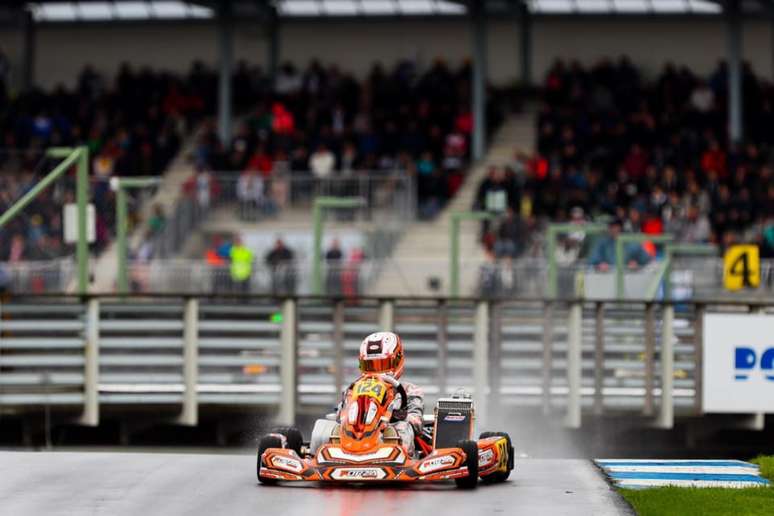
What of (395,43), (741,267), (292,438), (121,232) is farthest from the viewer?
(395,43)

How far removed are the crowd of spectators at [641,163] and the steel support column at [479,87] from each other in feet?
4.45

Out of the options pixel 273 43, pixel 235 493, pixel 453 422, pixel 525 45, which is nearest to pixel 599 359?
pixel 453 422

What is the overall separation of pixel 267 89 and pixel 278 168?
6821mm

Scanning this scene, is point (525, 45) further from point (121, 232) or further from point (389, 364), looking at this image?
point (389, 364)

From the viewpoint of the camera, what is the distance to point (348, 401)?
47.0ft

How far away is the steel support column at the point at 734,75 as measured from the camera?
4041 centimetres

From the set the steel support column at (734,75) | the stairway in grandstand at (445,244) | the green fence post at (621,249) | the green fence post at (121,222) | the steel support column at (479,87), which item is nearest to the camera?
the green fence post at (121,222)

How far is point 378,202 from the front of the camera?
34000 mm

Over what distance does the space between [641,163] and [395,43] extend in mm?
11382

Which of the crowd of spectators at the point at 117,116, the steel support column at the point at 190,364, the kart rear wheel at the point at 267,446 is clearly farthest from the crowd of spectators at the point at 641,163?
the kart rear wheel at the point at 267,446

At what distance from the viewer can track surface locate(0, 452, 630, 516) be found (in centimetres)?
1269

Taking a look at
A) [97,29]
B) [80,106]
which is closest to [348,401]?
[80,106]

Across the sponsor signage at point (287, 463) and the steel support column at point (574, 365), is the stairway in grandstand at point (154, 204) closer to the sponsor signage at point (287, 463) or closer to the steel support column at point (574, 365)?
the steel support column at point (574, 365)

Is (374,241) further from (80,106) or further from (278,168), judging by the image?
(80,106)
